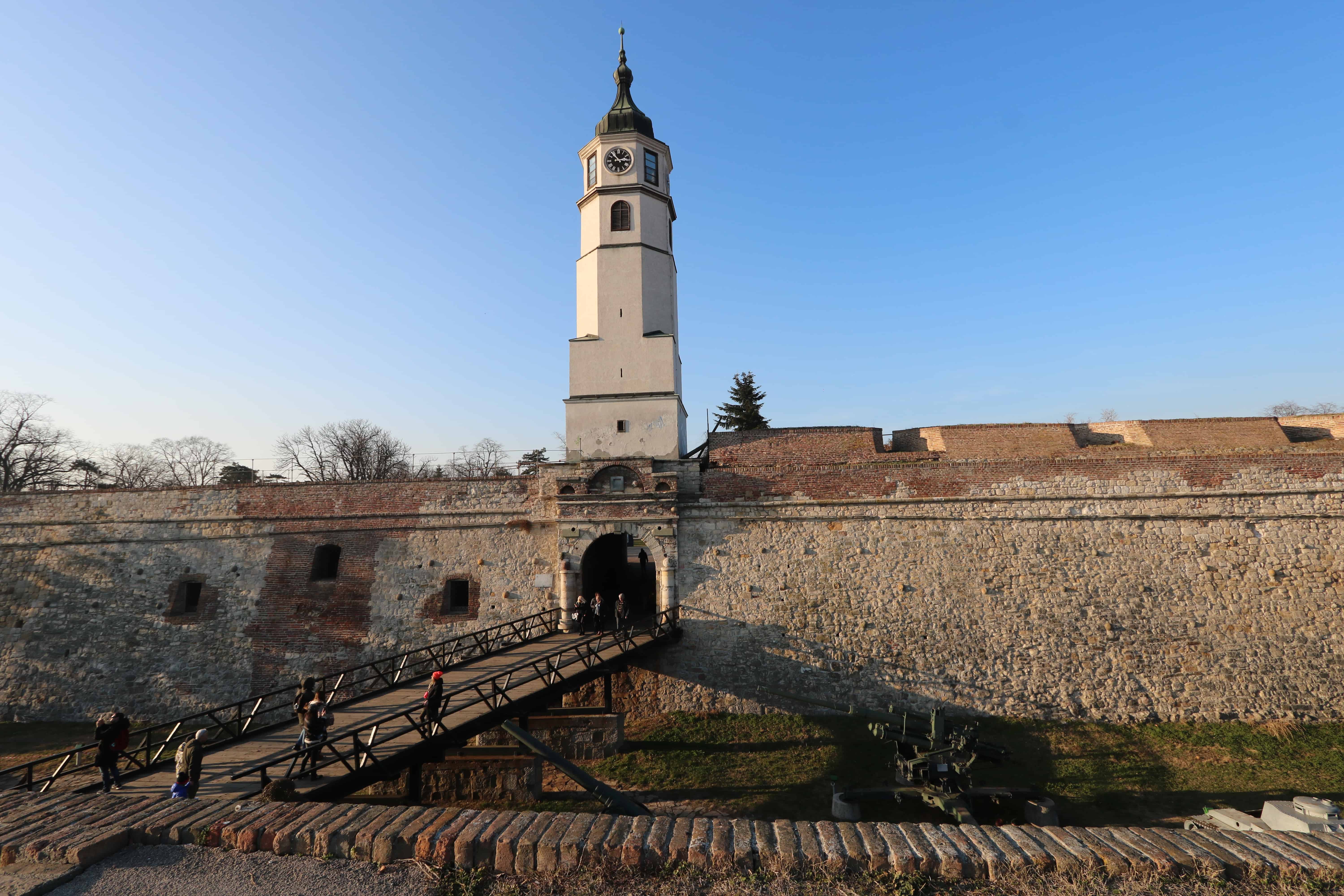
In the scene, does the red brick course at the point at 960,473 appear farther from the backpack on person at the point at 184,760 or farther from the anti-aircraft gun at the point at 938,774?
the backpack on person at the point at 184,760

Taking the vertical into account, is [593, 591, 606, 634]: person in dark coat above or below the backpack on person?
above

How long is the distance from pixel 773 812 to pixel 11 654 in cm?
1952

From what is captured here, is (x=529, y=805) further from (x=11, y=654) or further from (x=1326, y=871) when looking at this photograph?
(x=11, y=654)

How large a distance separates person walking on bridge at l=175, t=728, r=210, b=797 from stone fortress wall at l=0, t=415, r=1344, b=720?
8401mm

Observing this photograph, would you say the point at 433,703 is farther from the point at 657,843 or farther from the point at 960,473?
the point at 960,473

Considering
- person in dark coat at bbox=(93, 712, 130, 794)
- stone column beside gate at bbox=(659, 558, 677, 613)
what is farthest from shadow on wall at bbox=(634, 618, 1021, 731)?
person in dark coat at bbox=(93, 712, 130, 794)

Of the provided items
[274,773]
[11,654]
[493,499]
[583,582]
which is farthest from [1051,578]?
[11,654]

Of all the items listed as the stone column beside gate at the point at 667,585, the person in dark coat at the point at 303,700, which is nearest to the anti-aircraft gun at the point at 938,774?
the stone column beside gate at the point at 667,585

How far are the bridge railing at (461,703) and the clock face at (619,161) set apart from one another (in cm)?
1203

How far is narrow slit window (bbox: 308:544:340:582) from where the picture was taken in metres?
16.5

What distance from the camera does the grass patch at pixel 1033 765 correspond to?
11078mm

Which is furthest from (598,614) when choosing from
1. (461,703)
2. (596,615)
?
(461,703)

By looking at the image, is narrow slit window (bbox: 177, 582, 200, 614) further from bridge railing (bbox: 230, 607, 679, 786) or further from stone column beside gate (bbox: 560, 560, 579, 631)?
bridge railing (bbox: 230, 607, 679, 786)

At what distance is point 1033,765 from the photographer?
40.7ft
